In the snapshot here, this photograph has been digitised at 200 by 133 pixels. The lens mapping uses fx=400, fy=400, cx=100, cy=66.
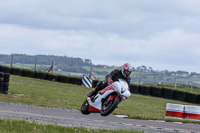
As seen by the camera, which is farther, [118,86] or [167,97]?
[167,97]

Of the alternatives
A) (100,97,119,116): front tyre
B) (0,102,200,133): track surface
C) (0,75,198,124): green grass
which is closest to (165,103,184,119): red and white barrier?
(0,75,198,124): green grass

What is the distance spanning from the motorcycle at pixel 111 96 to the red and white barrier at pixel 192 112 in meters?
8.70

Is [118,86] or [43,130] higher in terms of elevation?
[118,86]

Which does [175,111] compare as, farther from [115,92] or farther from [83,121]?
[115,92]

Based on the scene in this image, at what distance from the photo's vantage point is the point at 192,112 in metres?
19.1

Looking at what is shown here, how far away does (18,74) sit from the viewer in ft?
145

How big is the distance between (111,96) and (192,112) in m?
9.25

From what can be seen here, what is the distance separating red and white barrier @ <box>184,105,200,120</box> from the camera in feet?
62.3

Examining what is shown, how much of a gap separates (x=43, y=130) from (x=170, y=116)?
433 inches

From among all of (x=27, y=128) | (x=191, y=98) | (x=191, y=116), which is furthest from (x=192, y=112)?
(x=191, y=98)

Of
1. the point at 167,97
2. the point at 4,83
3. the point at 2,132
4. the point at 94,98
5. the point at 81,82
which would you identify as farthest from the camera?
the point at 81,82

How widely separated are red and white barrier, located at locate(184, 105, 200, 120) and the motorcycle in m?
8.70

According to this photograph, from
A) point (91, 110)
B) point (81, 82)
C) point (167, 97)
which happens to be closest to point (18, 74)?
point (81, 82)

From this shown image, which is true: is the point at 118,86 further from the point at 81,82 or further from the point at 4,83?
the point at 81,82
